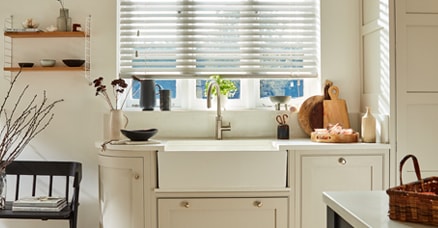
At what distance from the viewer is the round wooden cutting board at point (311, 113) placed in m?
2.83

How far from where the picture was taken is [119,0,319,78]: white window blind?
9.53 feet

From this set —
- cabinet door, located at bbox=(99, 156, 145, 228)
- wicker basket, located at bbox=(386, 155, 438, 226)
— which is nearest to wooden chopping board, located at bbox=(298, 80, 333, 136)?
cabinet door, located at bbox=(99, 156, 145, 228)

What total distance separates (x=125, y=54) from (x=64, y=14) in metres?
0.47

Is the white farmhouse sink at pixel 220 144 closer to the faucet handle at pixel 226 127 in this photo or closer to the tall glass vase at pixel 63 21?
the faucet handle at pixel 226 127

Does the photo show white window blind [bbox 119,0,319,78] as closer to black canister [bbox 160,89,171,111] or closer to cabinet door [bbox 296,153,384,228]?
black canister [bbox 160,89,171,111]

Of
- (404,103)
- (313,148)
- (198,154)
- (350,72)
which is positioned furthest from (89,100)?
(404,103)

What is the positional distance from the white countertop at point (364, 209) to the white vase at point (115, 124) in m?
1.66

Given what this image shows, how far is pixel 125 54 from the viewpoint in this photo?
292cm

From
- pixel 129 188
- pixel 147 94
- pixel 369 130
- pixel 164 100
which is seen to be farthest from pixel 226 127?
pixel 369 130

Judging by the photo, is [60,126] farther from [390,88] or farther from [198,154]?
[390,88]

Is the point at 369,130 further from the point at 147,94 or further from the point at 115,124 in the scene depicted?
the point at 115,124

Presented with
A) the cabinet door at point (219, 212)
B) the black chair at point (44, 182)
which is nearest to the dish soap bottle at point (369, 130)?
the cabinet door at point (219, 212)

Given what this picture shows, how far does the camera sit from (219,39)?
2908 mm

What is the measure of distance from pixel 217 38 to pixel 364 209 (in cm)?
201
